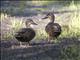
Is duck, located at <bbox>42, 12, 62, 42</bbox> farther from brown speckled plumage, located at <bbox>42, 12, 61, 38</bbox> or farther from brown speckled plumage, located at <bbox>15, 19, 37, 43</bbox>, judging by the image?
brown speckled plumage, located at <bbox>15, 19, 37, 43</bbox>

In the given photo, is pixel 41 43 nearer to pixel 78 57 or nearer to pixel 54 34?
pixel 54 34

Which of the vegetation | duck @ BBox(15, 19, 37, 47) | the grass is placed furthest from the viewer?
the grass

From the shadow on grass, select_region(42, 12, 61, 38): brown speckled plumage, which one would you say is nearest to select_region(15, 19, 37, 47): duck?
the shadow on grass

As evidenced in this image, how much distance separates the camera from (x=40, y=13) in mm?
12047

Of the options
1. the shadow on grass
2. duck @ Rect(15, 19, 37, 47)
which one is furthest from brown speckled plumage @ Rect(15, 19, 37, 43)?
the shadow on grass

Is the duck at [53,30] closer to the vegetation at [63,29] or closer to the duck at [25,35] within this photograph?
the vegetation at [63,29]

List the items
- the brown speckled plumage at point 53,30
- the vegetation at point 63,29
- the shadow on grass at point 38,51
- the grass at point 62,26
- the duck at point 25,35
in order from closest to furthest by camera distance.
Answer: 1. the shadow on grass at point 38,51
2. the vegetation at point 63,29
3. the duck at point 25,35
4. the brown speckled plumage at point 53,30
5. the grass at point 62,26

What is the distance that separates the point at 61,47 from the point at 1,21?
2.79 metres

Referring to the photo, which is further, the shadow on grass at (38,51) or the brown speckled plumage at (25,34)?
the brown speckled plumage at (25,34)

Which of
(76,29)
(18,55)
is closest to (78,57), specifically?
(18,55)

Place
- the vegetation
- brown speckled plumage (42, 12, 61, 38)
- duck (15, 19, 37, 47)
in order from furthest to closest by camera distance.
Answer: brown speckled plumage (42, 12, 61, 38) → duck (15, 19, 37, 47) → the vegetation

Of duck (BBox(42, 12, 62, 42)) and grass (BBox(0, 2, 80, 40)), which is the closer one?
duck (BBox(42, 12, 62, 42))

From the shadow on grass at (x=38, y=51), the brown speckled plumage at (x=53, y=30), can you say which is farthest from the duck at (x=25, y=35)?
the brown speckled plumage at (x=53, y=30)

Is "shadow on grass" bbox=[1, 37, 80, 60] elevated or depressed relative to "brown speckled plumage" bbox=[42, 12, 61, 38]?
depressed
